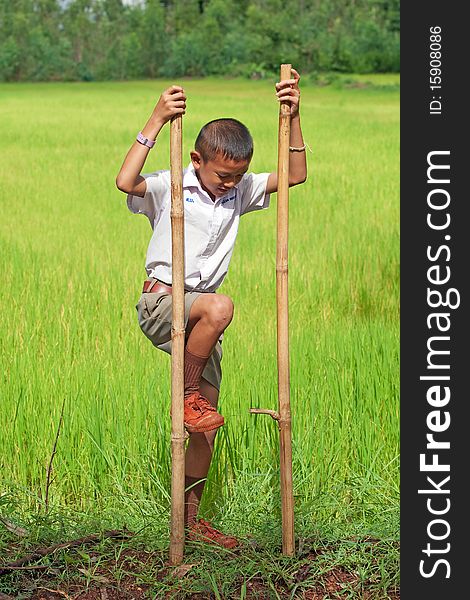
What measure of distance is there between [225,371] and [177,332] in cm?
173

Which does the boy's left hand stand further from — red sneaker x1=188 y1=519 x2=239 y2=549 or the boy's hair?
red sneaker x1=188 y1=519 x2=239 y2=549

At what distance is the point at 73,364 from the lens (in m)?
4.87

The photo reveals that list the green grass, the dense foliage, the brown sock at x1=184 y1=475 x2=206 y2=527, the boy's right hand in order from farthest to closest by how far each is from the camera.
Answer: the dense foliage, the green grass, the brown sock at x1=184 y1=475 x2=206 y2=527, the boy's right hand

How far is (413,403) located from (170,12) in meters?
52.9

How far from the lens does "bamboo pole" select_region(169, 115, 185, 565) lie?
2.86 meters

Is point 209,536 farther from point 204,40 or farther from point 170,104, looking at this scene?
point 204,40

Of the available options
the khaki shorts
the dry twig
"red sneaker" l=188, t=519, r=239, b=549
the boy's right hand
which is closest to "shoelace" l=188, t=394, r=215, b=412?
the khaki shorts

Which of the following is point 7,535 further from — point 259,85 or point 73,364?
point 259,85

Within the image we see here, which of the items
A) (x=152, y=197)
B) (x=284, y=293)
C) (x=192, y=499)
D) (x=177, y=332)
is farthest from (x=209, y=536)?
(x=152, y=197)

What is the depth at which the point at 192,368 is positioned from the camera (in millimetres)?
2980

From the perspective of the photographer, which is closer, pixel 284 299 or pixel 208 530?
pixel 284 299

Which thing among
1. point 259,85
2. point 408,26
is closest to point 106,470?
point 408,26

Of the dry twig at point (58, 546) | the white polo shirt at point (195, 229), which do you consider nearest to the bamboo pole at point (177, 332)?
the white polo shirt at point (195, 229)

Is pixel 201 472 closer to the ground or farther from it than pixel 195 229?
closer to the ground
